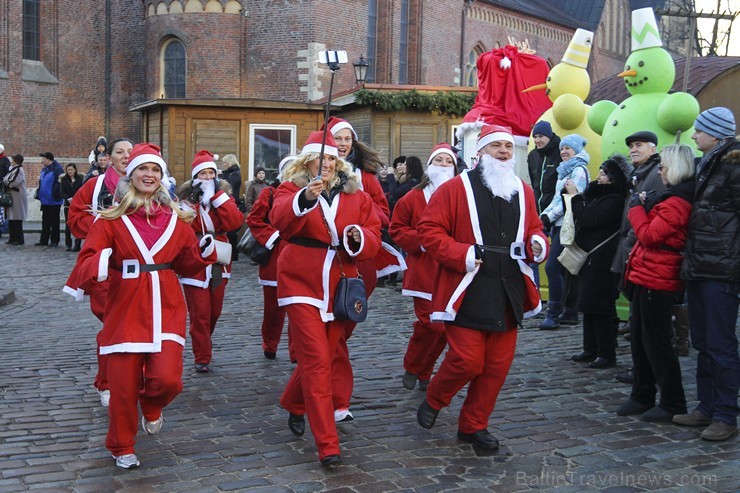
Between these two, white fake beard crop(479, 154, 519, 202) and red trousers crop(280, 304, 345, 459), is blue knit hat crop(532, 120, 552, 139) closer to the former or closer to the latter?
white fake beard crop(479, 154, 519, 202)

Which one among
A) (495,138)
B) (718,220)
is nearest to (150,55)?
(495,138)

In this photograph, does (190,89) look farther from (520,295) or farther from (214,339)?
(520,295)

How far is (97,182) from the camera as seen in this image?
7402 mm

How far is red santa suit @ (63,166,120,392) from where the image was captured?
270 inches

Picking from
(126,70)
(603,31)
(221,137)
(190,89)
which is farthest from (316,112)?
(603,31)

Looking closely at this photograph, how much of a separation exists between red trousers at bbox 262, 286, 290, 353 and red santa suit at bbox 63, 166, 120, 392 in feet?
5.74

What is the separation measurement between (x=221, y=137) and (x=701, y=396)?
48.4ft

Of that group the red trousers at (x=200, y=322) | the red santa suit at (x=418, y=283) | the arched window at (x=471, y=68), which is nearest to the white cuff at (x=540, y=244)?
the red santa suit at (x=418, y=283)

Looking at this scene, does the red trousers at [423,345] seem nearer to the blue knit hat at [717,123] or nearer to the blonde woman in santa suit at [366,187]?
the blonde woman in santa suit at [366,187]

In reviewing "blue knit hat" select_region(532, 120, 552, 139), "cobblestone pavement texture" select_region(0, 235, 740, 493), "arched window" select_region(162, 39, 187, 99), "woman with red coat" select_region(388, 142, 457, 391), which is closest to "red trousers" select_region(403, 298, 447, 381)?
"woman with red coat" select_region(388, 142, 457, 391)

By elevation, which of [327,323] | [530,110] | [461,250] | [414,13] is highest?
[414,13]

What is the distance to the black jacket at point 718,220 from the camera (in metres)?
6.03

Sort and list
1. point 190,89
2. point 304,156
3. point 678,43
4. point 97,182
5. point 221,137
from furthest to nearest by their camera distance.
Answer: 1. point 678,43
2. point 190,89
3. point 221,137
4. point 97,182
5. point 304,156

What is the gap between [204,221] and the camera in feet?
27.0
